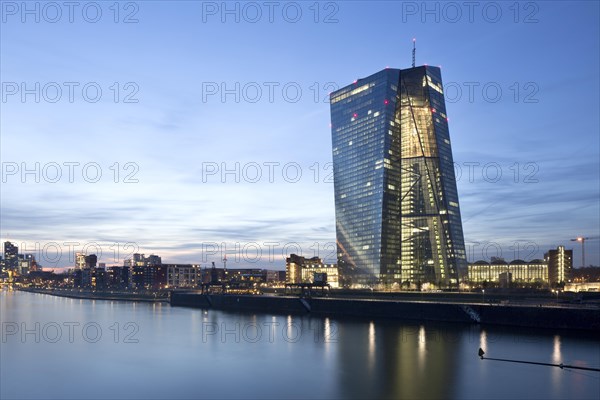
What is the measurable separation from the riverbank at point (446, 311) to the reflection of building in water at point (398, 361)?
8491 mm

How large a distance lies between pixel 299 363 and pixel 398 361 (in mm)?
12525

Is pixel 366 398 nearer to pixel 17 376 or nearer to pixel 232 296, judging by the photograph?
pixel 17 376

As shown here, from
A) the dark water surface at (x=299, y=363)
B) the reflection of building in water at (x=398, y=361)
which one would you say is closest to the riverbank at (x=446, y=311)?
the dark water surface at (x=299, y=363)

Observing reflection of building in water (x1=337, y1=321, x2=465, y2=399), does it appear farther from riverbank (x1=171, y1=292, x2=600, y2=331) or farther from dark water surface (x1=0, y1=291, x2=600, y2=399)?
riverbank (x1=171, y1=292, x2=600, y2=331)

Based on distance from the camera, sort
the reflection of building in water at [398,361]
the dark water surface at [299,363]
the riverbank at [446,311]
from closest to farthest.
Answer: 1. the reflection of building in water at [398,361]
2. the dark water surface at [299,363]
3. the riverbank at [446,311]

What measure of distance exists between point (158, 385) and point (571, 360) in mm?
47856

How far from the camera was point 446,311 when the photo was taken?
109 meters

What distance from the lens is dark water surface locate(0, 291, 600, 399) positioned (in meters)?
53.3

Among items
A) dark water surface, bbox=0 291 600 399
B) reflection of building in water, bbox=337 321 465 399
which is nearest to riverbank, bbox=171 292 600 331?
dark water surface, bbox=0 291 600 399

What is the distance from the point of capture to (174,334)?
104062mm

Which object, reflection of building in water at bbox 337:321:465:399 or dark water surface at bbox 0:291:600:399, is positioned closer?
reflection of building in water at bbox 337:321:465:399

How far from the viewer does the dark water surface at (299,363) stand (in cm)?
5328

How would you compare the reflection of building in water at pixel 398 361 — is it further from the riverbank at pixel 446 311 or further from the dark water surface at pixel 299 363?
the riverbank at pixel 446 311

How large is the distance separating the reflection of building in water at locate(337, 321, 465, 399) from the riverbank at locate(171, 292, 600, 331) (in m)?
8.49
